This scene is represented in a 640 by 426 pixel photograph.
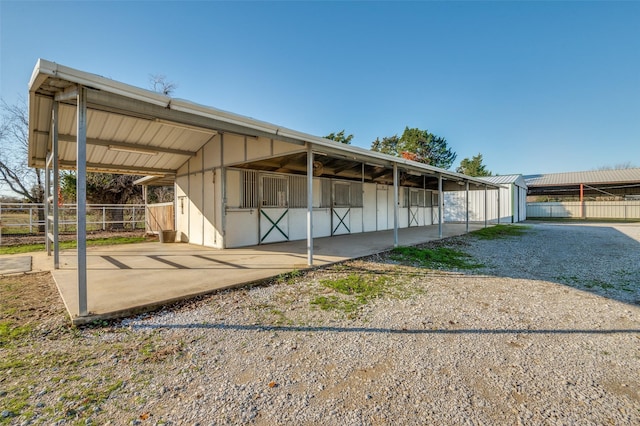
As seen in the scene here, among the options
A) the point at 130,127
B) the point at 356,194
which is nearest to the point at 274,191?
the point at 130,127

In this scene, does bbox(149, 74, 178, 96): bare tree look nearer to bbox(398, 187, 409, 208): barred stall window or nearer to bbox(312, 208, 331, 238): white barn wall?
bbox(312, 208, 331, 238): white barn wall

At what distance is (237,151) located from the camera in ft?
24.1

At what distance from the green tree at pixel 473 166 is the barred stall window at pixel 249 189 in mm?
34063

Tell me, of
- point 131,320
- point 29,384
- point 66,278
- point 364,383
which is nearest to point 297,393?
point 364,383

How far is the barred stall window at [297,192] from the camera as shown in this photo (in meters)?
9.47

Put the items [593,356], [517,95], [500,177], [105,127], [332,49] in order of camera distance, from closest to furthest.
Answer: [593,356] → [105,127] → [332,49] → [517,95] → [500,177]

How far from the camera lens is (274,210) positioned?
897cm

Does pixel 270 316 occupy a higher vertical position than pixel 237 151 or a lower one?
lower

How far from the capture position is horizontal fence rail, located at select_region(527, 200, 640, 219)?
22.4 meters

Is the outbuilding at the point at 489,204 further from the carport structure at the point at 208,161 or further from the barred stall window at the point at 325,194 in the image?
the barred stall window at the point at 325,194

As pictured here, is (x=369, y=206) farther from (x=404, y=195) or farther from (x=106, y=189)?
(x=106, y=189)

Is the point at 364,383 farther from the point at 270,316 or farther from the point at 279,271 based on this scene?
the point at 279,271

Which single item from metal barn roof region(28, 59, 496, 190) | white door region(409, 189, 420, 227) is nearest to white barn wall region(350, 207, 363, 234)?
metal barn roof region(28, 59, 496, 190)

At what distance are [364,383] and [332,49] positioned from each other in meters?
13.0
